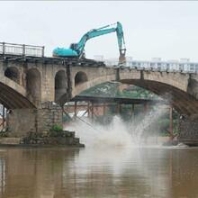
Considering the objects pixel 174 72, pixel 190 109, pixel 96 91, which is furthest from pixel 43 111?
pixel 96 91

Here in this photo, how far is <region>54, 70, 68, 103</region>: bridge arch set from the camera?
174ft

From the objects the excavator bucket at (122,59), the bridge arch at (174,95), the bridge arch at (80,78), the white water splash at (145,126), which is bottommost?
the white water splash at (145,126)

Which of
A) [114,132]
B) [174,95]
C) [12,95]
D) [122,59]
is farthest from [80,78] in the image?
[174,95]

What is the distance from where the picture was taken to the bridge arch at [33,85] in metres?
50.6

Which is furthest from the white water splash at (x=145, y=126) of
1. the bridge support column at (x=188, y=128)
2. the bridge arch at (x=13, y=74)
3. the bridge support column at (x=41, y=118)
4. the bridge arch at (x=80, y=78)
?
the bridge arch at (x=13, y=74)

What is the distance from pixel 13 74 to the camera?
50188 millimetres

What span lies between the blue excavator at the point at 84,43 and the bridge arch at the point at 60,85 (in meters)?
1.96

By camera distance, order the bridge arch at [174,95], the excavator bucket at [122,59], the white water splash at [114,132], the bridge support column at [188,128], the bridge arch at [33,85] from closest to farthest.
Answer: the bridge arch at [33,85], the white water splash at [114,132], the excavator bucket at [122,59], the bridge arch at [174,95], the bridge support column at [188,128]

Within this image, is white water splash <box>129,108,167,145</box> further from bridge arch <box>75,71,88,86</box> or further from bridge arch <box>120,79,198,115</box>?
bridge arch <box>75,71,88,86</box>

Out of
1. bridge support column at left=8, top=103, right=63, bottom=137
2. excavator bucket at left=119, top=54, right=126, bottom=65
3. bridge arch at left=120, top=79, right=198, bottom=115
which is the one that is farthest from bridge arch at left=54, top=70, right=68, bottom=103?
bridge arch at left=120, top=79, right=198, bottom=115

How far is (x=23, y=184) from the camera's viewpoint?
16578 millimetres

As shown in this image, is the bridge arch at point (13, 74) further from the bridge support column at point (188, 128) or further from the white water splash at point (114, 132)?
the bridge support column at point (188, 128)

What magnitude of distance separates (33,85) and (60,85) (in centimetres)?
314

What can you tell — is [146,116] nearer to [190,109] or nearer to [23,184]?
[190,109]
